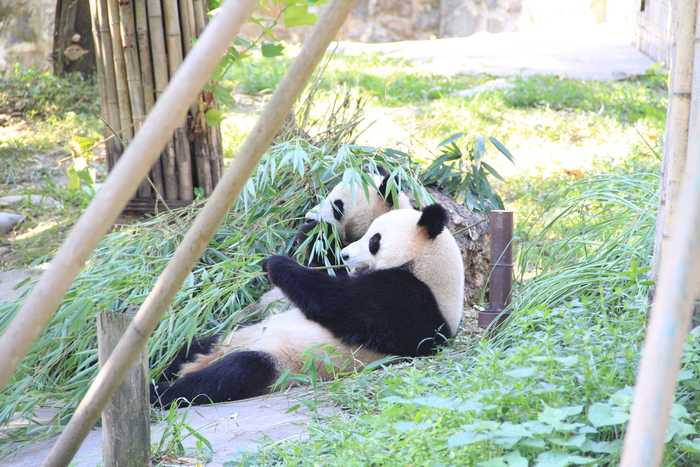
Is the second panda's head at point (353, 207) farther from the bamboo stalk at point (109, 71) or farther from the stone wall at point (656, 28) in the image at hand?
the stone wall at point (656, 28)

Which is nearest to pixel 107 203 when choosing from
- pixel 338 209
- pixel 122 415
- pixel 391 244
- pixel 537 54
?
pixel 122 415

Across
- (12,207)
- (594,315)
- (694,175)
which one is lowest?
(12,207)

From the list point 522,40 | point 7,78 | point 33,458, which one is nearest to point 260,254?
point 33,458

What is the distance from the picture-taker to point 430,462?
1378mm

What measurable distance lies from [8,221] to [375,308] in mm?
3348

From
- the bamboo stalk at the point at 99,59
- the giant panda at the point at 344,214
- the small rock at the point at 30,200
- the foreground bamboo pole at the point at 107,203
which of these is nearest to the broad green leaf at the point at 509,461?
the foreground bamboo pole at the point at 107,203

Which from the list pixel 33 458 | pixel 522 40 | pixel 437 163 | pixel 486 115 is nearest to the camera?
pixel 33 458

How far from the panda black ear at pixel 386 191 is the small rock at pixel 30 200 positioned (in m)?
2.97

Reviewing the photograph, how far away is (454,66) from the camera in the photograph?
9484 millimetres

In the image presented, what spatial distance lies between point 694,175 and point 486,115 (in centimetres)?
567

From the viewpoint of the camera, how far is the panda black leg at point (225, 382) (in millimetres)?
2344

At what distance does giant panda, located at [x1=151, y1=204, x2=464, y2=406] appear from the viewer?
2377 millimetres

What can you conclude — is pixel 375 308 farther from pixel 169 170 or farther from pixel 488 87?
pixel 488 87

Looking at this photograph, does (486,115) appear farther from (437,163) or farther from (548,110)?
(437,163)
